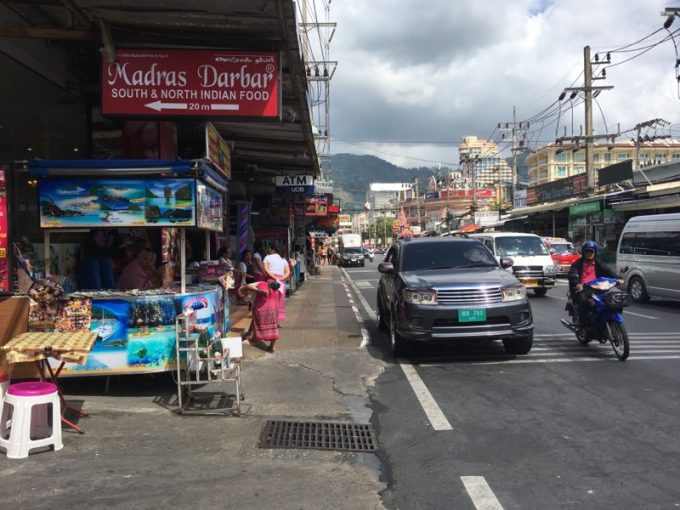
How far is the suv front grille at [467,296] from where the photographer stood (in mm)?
7527

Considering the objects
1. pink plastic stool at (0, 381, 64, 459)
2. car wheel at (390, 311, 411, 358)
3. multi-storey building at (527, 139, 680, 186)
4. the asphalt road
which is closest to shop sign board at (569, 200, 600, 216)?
the asphalt road

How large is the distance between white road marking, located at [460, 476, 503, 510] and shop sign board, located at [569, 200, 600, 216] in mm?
24511

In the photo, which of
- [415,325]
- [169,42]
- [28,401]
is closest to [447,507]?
[28,401]

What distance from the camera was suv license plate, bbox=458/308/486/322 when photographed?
24.5ft

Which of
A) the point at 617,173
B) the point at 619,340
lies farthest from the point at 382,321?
the point at 617,173

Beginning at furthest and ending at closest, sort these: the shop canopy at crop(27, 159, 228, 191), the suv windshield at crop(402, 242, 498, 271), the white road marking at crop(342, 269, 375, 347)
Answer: the white road marking at crop(342, 269, 375, 347)
the suv windshield at crop(402, 242, 498, 271)
the shop canopy at crop(27, 159, 228, 191)

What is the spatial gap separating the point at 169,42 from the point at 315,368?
195 inches

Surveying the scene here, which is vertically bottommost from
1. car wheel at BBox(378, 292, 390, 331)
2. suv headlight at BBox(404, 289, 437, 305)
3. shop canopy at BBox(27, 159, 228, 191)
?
car wheel at BBox(378, 292, 390, 331)

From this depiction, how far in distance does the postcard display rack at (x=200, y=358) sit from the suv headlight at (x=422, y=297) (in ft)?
8.67

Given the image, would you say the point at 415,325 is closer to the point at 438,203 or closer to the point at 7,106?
the point at 7,106

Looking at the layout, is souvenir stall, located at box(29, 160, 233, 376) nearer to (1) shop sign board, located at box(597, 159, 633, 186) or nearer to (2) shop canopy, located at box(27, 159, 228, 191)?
(2) shop canopy, located at box(27, 159, 228, 191)

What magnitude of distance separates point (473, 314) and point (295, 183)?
10342 mm

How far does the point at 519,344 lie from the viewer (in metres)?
8.02

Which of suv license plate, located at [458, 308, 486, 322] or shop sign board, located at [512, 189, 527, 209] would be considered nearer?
suv license plate, located at [458, 308, 486, 322]
